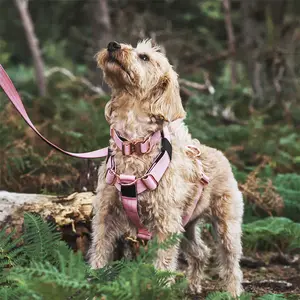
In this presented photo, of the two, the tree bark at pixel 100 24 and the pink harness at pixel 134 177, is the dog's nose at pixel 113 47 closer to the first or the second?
the pink harness at pixel 134 177

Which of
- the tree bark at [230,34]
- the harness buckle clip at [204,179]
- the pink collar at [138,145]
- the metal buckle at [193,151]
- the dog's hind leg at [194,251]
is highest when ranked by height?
the tree bark at [230,34]

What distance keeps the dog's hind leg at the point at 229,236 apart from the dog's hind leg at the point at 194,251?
39 cm

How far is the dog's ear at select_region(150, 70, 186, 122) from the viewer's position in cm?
510

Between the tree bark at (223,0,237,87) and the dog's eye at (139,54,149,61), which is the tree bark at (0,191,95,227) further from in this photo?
the tree bark at (223,0,237,87)

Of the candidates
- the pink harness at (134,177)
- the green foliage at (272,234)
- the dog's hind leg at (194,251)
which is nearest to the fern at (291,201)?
the green foliage at (272,234)

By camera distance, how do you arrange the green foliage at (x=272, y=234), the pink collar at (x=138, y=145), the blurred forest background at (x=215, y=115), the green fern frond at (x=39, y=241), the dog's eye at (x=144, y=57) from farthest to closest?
the blurred forest background at (x=215, y=115) < the green foliage at (x=272, y=234) < the dog's eye at (x=144, y=57) < the pink collar at (x=138, y=145) < the green fern frond at (x=39, y=241)

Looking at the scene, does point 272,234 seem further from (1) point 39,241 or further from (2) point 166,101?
(1) point 39,241

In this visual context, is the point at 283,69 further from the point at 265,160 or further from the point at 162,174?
the point at 162,174

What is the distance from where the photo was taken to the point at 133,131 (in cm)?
515

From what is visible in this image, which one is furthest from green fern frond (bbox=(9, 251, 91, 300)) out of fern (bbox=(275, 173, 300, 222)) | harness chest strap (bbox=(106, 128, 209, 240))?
fern (bbox=(275, 173, 300, 222))

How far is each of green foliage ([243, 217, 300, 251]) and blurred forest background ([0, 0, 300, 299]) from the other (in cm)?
2

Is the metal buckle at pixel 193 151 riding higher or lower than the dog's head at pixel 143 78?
lower

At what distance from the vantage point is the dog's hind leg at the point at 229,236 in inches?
236

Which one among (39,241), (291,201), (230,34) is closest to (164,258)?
(39,241)
